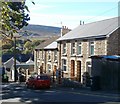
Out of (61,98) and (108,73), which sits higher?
(108,73)

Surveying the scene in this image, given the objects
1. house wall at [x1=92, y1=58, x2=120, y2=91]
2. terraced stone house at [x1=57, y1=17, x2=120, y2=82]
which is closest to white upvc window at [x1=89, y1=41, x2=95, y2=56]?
terraced stone house at [x1=57, y1=17, x2=120, y2=82]

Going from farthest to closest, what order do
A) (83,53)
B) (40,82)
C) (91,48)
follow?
(83,53) < (91,48) < (40,82)

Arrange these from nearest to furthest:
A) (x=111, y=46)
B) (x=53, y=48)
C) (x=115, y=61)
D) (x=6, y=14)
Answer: (x=6, y=14), (x=115, y=61), (x=111, y=46), (x=53, y=48)

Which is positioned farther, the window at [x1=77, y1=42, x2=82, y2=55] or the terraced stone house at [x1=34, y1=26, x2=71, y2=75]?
the terraced stone house at [x1=34, y1=26, x2=71, y2=75]

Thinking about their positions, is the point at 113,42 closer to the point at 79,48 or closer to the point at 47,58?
the point at 79,48

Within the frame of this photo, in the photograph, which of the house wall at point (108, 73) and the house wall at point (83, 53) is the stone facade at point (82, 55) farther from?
the house wall at point (108, 73)

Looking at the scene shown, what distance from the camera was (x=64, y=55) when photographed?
42062 millimetres

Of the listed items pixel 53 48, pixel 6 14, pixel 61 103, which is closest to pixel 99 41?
pixel 53 48

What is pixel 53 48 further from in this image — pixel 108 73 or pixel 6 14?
pixel 6 14

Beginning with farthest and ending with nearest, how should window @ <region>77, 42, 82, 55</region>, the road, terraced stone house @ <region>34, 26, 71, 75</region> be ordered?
terraced stone house @ <region>34, 26, 71, 75</region> → window @ <region>77, 42, 82, 55</region> → the road

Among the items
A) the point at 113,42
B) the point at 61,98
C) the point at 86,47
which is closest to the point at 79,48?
the point at 86,47

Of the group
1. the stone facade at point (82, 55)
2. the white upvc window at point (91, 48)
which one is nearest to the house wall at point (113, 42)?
the stone facade at point (82, 55)

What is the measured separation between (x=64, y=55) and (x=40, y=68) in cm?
1090

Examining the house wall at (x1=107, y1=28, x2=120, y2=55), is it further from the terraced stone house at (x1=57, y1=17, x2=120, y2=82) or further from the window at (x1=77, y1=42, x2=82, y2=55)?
the window at (x1=77, y1=42, x2=82, y2=55)
